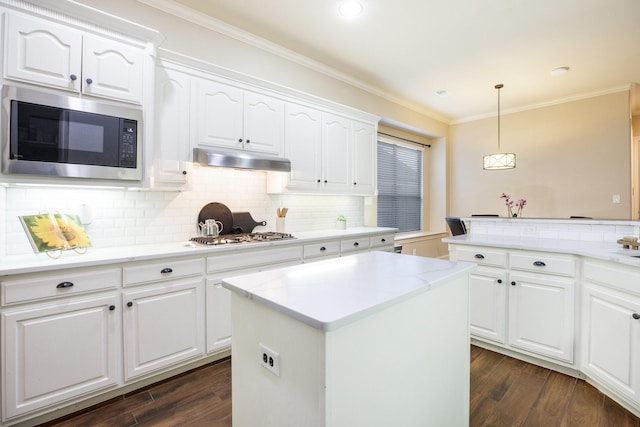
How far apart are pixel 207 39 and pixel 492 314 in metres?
3.39

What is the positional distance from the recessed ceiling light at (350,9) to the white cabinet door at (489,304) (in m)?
2.40

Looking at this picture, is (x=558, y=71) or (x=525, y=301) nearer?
(x=525, y=301)

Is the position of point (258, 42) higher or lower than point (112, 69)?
higher

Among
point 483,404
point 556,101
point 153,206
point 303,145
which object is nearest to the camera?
point 483,404

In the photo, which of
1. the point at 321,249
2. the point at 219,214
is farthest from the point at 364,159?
the point at 219,214

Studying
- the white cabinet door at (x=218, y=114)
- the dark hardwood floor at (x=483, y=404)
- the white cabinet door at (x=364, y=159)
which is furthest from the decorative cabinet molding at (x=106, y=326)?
the white cabinet door at (x=364, y=159)

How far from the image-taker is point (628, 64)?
360 cm

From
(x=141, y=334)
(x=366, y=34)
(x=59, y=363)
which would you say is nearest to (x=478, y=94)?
(x=366, y=34)

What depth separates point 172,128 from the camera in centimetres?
239

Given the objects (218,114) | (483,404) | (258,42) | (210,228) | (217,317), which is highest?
(258,42)

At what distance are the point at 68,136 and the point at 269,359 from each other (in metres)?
1.83

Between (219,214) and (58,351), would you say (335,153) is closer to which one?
(219,214)

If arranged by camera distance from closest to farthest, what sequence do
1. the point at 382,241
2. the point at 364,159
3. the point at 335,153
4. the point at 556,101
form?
the point at 335,153 → the point at 382,241 → the point at 364,159 → the point at 556,101

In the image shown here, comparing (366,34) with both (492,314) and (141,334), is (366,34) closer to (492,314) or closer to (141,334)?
(492,314)
